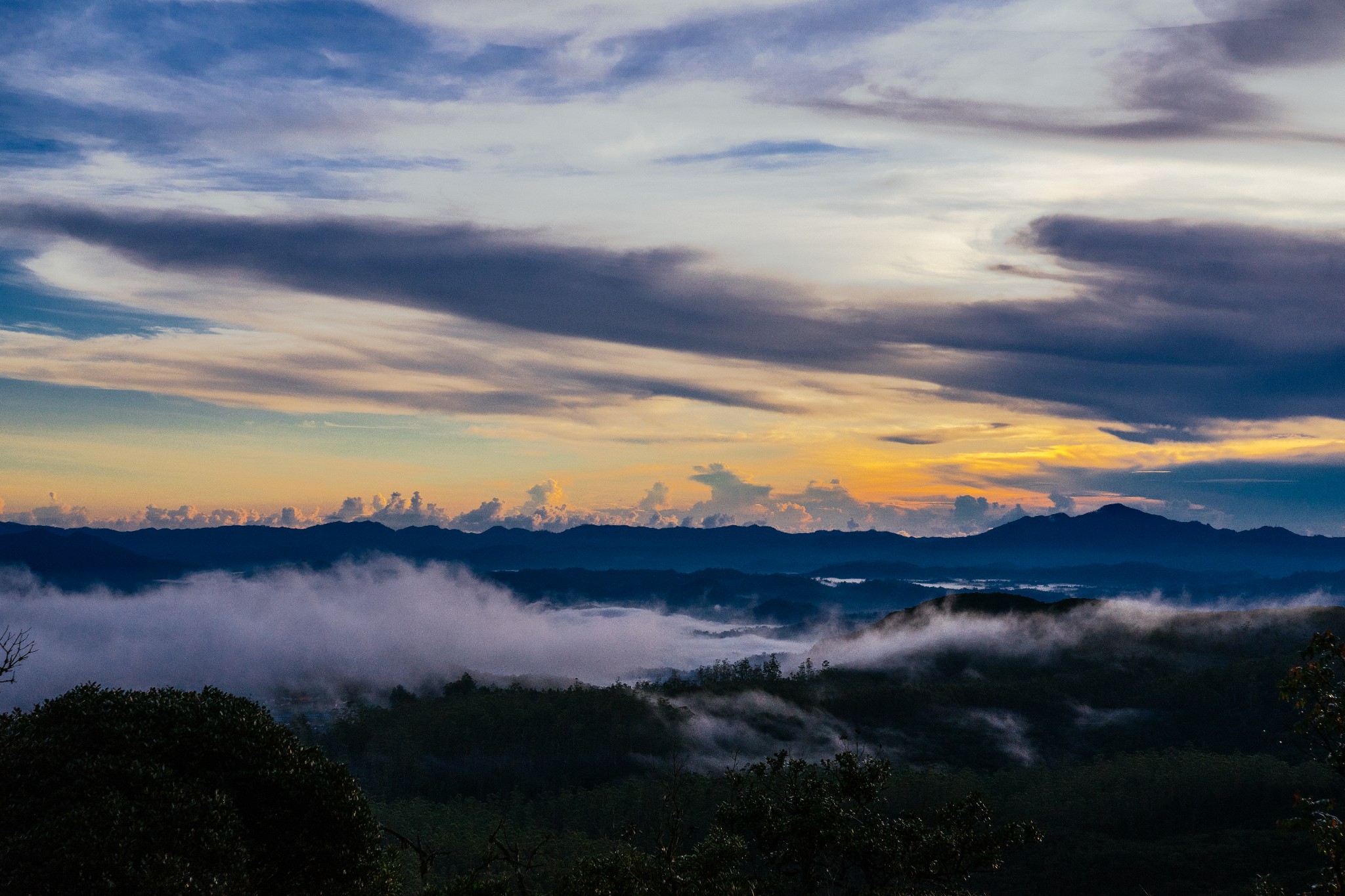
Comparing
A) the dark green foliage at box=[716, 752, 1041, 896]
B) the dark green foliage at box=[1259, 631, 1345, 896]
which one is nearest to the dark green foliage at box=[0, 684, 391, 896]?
the dark green foliage at box=[716, 752, 1041, 896]

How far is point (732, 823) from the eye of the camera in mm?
39656

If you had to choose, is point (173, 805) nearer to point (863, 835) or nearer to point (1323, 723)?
point (863, 835)

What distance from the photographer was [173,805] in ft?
108

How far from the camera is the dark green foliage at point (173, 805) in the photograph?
29.8m

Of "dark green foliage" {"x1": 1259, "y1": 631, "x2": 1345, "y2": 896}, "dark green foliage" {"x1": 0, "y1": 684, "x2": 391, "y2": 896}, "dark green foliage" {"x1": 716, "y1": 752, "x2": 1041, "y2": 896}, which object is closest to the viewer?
"dark green foliage" {"x1": 1259, "y1": 631, "x2": 1345, "y2": 896}

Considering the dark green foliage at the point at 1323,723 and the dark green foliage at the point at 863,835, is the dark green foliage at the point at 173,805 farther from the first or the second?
the dark green foliage at the point at 1323,723

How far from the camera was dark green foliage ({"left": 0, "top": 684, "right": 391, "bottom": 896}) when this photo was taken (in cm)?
2977

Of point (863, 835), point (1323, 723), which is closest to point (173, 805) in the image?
point (863, 835)

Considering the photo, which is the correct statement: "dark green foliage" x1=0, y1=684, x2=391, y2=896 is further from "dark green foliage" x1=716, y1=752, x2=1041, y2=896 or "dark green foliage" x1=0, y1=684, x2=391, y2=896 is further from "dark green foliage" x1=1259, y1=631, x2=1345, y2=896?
"dark green foliage" x1=1259, y1=631, x2=1345, y2=896

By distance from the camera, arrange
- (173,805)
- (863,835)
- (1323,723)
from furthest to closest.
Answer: (863,835) → (173,805) → (1323,723)

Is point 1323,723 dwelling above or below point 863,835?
above

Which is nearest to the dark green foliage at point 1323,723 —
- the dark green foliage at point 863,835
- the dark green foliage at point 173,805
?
the dark green foliage at point 863,835

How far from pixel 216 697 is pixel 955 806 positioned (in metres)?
31.2

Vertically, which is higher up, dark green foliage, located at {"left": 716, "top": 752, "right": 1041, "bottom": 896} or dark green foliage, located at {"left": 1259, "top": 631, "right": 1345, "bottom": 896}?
dark green foliage, located at {"left": 1259, "top": 631, "right": 1345, "bottom": 896}
